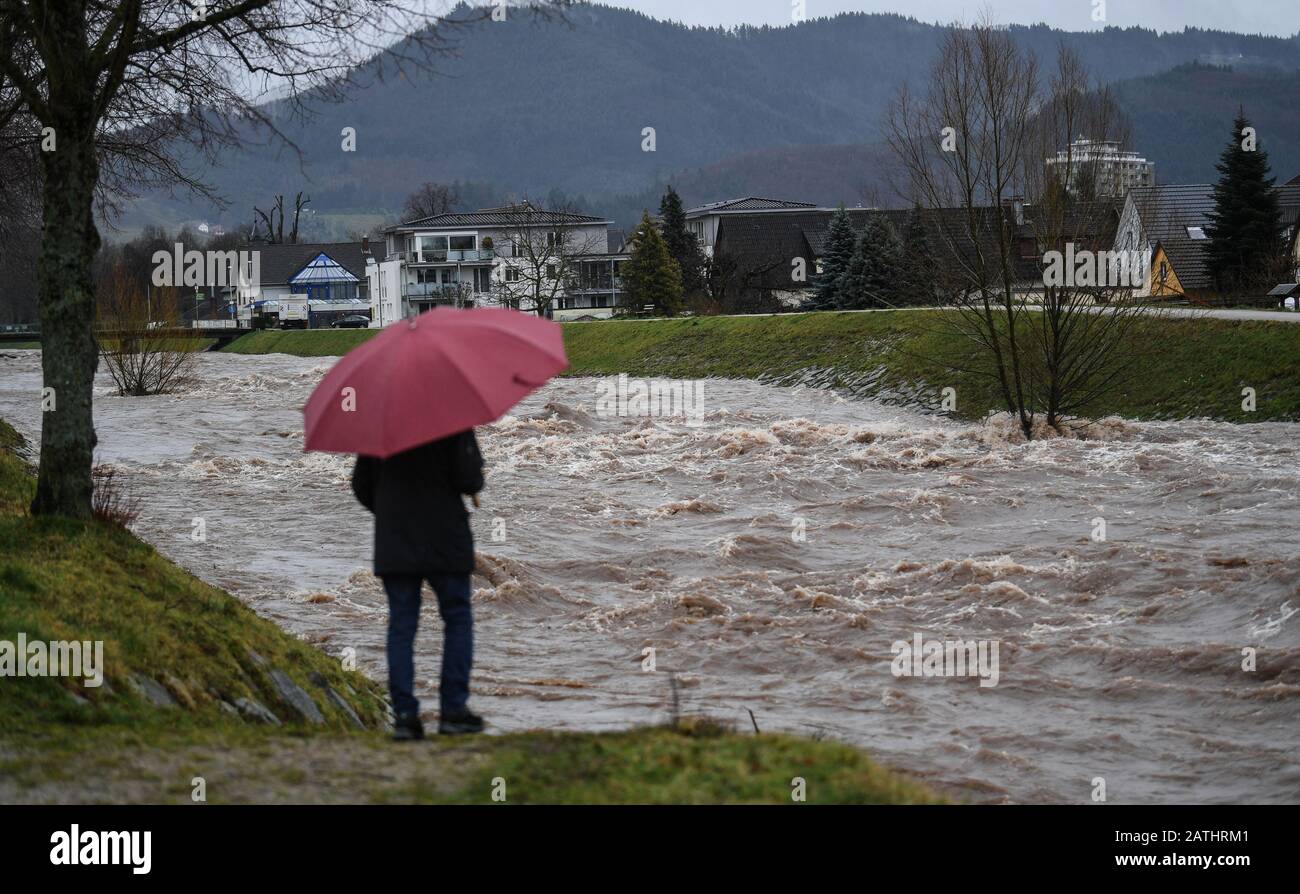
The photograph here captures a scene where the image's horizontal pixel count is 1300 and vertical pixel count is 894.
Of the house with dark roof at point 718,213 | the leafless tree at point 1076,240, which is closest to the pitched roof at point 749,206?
the house with dark roof at point 718,213

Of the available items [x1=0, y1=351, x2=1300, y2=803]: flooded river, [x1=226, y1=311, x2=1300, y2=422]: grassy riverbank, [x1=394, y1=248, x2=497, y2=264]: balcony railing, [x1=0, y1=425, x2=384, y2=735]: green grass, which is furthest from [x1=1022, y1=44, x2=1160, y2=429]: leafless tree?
[x1=394, y1=248, x2=497, y2=264]: balcony railing

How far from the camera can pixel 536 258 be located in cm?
8825

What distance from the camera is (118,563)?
425 inches

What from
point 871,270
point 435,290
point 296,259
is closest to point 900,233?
point 871,270

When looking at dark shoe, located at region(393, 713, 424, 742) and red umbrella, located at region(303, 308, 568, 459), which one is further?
dark shoe, located at region(393, 713, 424, 742)

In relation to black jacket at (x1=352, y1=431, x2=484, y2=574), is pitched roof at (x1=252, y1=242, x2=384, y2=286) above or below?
above

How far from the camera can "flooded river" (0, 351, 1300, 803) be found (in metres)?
10.5

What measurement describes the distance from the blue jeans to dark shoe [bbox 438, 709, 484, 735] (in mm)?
28

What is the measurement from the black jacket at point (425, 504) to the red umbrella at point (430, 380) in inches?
10.9

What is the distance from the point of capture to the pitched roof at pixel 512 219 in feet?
313

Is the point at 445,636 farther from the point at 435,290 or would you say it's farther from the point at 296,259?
the point at 296,259

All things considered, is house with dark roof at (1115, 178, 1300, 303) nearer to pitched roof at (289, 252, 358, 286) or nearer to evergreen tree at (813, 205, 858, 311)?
evergreen tree at (813, 205, 858, 311)
